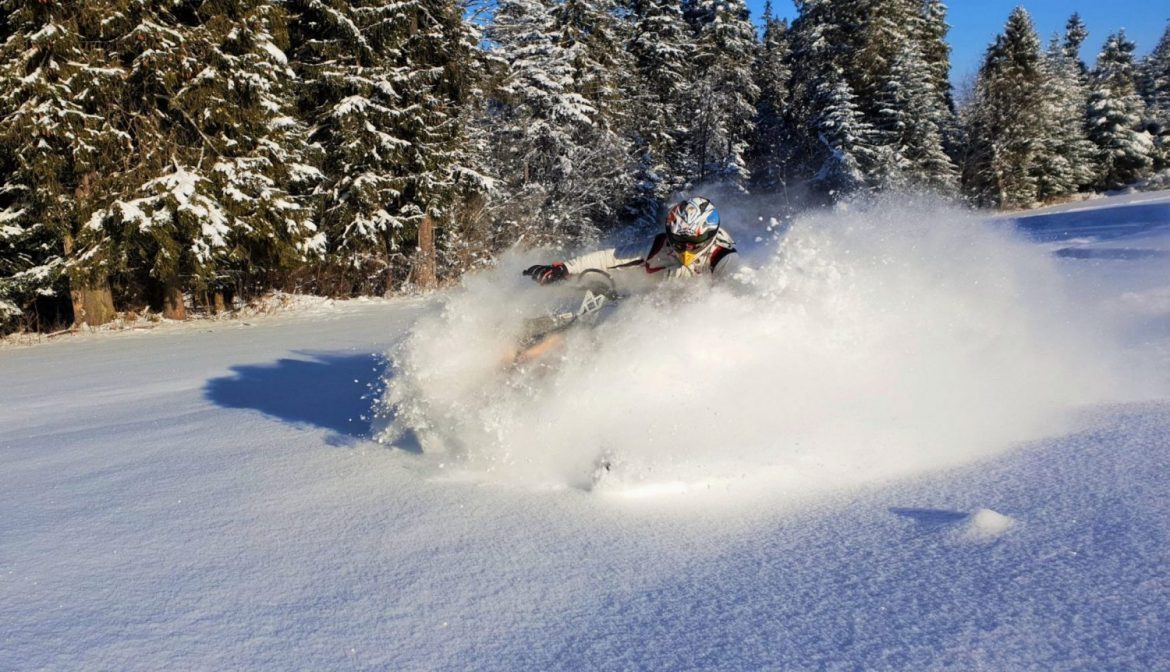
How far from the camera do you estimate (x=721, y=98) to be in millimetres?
39406

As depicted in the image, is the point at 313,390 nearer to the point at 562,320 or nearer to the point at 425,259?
the point at 562,320

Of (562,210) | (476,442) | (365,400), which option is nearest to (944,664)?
(476,442)

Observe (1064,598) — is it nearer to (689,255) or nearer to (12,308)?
(689,255)

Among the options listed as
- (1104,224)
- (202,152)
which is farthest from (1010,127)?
(202,152)

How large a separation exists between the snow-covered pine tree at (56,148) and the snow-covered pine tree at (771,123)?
107 ft

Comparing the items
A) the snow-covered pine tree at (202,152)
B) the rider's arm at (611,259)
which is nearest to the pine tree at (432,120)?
the snow-covered pine tree at (202,152)

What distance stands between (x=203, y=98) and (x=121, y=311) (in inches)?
239

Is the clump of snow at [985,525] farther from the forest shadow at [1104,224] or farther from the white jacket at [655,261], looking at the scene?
the forest shadow at [1104,224]

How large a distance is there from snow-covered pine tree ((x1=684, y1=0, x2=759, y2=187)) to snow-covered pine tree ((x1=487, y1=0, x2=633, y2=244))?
8.86 meters

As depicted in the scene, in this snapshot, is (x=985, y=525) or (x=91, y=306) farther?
(x=91, y=306)

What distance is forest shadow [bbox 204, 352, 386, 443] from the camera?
5664 mm

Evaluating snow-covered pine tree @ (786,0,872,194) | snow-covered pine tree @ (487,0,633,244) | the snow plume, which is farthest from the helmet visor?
snow-covered pine tree @ (786,0,872,194)

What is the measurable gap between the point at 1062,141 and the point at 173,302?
47.4 m

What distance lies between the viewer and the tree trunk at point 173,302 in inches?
640
